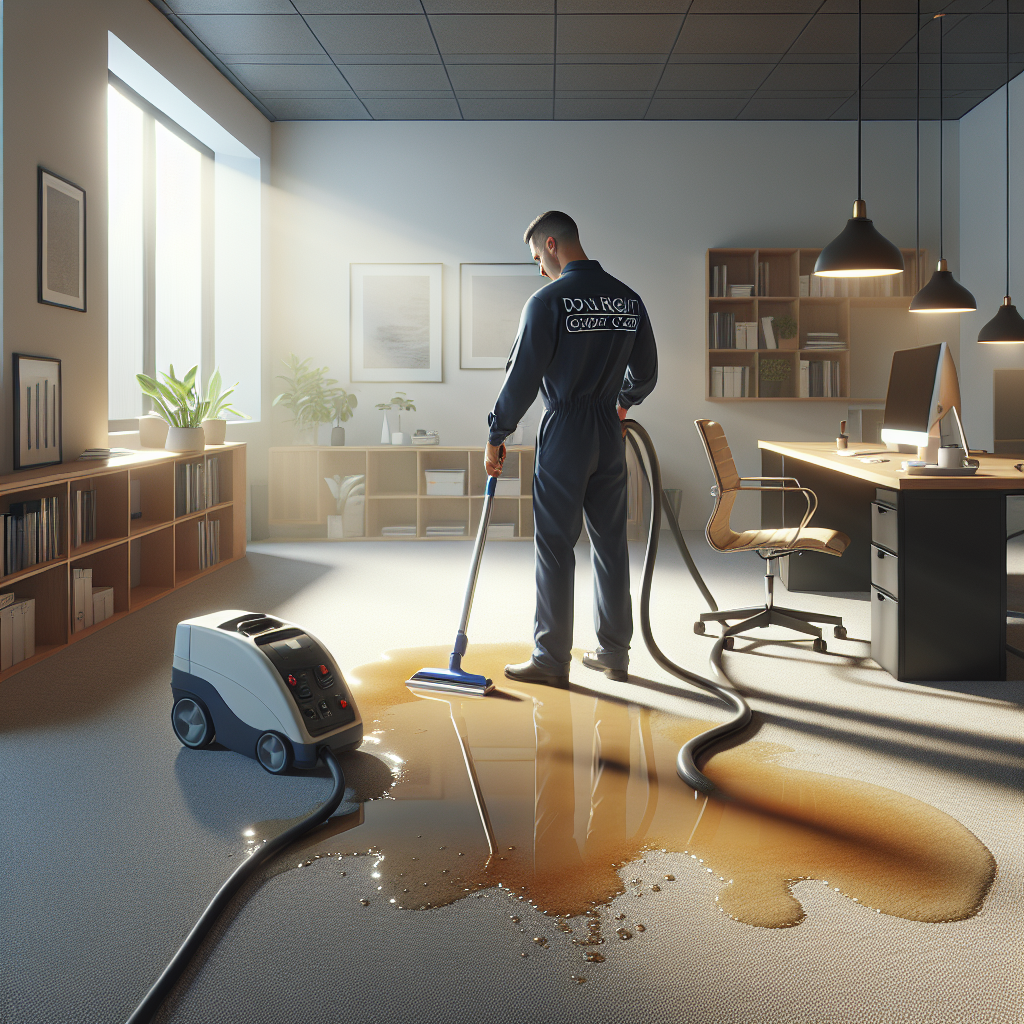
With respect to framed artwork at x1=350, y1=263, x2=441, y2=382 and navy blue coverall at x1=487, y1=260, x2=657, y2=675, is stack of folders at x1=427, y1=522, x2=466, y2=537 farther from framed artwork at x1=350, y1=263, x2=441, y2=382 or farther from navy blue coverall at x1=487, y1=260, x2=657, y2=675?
navy blue coverall at x1=487, y1=260, x2=657, y2=675

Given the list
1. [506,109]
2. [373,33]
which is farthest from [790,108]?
[373,33]

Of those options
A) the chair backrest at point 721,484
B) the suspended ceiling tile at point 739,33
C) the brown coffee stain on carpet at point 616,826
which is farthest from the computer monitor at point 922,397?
the suspended ceiling tile at point 739,33

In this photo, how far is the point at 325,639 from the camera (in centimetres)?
345

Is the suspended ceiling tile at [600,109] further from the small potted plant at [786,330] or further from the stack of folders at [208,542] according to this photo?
the stack of folders at [208,542]

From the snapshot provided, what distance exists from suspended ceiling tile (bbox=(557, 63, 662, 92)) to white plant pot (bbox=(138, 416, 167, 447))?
3.22 metres

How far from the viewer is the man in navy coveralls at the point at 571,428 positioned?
271 centimetres

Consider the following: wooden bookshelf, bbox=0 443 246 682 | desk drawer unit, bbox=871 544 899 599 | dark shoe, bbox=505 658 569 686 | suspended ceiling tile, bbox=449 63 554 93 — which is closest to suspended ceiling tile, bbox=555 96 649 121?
suspended ceiling tile, bbox=449 63 554 93

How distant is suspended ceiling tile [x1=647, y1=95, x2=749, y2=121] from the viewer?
6.09m

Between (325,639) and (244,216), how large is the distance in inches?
158

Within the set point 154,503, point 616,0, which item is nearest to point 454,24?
point 616,0

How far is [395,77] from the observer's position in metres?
5.66

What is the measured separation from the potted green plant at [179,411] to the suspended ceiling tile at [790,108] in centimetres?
423

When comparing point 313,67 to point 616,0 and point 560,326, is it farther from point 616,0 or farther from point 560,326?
point 560,326

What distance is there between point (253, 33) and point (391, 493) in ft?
9.77
